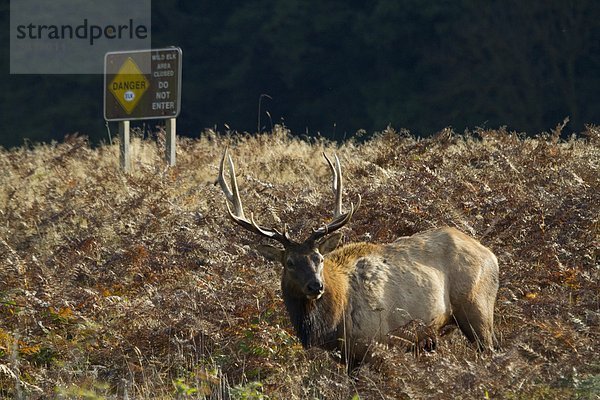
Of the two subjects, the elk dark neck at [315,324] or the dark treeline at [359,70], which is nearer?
the elk dark neck at [315,324]

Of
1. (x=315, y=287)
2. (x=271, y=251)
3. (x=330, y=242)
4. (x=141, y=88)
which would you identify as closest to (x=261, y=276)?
(x=271, y=251)

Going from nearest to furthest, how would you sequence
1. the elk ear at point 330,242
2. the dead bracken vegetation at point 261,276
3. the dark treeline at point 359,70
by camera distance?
the dead bracken vegetation at point 261,276 → the elk ear at point 330,242 → the dark treeline at point 359,70

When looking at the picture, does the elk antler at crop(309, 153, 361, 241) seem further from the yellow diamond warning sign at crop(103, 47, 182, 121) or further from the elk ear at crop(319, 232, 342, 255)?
the yellow diamond warning sign at crop(103, 47, 182, 121)

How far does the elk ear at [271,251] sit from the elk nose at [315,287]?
0.47 m

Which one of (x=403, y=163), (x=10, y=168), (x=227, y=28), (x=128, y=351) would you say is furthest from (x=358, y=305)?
(x=227, y=28)

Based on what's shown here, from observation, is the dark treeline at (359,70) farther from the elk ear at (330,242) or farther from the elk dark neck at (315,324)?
the elk dark neck at (315,324)

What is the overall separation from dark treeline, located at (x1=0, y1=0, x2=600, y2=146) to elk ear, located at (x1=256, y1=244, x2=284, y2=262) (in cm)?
2459

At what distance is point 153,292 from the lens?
8930 mm

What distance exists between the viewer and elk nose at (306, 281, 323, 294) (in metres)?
7.18

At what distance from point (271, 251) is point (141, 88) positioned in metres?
6.77

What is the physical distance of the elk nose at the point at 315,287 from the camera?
7184 mm

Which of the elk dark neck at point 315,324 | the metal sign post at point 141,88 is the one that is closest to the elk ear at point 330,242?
the elk dark neck at point 315,324

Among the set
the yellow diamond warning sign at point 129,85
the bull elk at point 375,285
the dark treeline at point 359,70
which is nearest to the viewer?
the bull elk at point 375,285

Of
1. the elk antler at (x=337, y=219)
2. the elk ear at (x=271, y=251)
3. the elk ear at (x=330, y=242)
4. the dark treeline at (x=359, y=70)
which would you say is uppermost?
the elk antler at (x=337, y=219)
